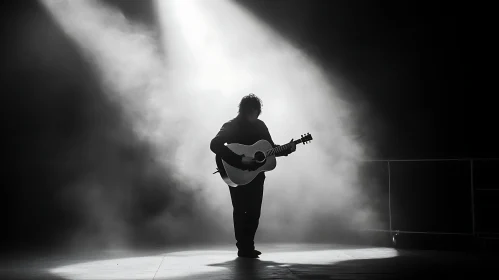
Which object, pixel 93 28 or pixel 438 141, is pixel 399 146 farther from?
pixel 93 28

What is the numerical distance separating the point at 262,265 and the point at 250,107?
Answer: 1.48 metres

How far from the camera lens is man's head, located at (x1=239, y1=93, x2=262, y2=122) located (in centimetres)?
529

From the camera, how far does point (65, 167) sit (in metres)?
7.66

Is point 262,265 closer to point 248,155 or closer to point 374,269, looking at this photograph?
point 374,269

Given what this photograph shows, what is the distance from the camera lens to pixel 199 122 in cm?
773

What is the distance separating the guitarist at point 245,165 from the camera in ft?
16.8

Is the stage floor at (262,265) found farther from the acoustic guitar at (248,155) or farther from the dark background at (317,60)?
the dark background at (317,60)

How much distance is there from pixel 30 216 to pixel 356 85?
15.8 ft

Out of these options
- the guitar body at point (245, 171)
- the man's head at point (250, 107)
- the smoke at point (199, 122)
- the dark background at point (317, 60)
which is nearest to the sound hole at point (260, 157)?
the guitar body at point (245, 171)

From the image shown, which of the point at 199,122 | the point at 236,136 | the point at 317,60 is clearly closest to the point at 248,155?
the point at 236,136

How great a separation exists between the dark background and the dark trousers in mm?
2567

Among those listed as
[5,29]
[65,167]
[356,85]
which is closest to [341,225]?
[356,85]

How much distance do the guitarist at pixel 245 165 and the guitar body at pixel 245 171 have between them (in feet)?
0.17

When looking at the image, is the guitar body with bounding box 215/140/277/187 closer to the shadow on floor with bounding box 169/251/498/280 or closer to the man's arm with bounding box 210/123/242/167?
the man's arm with bounding box 210/123/242/167
